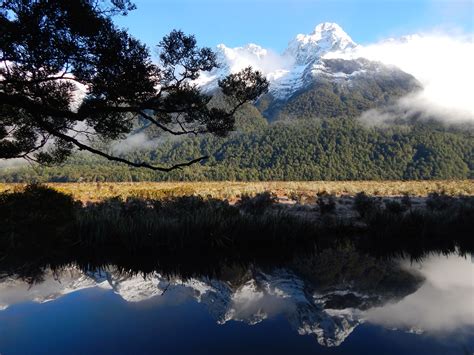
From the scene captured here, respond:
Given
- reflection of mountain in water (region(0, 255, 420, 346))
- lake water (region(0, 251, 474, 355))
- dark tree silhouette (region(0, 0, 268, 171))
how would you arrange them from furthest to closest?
dark tree silhouette (region(0, 0, 268, 171)) → reflection of mountain in water (region(0, 255, 420, 346)) → lake water (region(0, 251, 474, 355))

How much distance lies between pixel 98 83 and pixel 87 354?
7323 mm

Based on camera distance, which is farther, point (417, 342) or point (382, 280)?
point (382, 280)

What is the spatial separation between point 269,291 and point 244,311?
0.97 m

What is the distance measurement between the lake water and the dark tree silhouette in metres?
4.70

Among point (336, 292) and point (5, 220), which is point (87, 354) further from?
point (5, 220)

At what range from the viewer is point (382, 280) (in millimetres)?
6703

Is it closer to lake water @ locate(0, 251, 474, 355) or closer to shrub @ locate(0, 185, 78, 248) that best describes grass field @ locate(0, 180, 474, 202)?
shrub @ locate(0, 185, 78, 248)

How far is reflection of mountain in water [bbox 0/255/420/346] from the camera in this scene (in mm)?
5164

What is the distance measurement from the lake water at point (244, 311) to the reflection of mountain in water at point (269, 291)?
2 cm

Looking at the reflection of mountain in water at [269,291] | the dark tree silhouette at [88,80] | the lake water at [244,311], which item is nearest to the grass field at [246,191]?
the dark tree silhouette at [88,80]

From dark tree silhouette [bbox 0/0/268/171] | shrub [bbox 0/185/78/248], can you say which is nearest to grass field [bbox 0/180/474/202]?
dark tree silhouette [bbox 0/0/268/171]

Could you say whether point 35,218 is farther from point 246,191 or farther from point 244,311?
point 246,191

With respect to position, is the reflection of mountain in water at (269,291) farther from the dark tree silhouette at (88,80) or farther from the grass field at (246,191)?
the grass field at (246,191)

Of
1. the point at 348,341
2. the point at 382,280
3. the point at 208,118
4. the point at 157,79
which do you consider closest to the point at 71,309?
the point at 348,341
